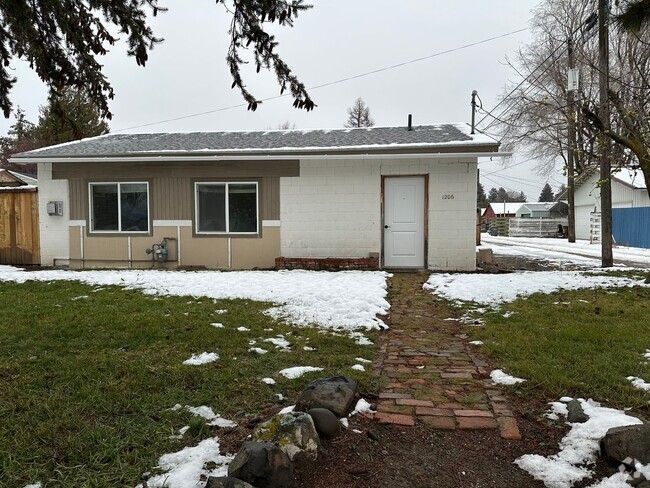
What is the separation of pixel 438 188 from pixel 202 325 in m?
6.43

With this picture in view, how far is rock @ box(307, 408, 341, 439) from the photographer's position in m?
2.47

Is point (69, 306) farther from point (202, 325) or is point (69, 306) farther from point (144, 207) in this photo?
point (144, 207)

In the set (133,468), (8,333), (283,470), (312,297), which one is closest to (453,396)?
(283,470)

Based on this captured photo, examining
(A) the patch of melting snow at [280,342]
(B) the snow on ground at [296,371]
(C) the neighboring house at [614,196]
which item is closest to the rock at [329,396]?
(B) the snow on ground at [296,371]

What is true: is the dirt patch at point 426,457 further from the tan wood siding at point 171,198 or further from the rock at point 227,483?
the tan wood siding at point 171,198

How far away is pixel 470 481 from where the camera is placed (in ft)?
7.03

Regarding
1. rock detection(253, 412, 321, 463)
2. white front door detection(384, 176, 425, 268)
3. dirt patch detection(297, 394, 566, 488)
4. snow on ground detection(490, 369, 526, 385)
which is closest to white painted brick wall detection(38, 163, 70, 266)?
white front door detection(384, 176, 425, 268)

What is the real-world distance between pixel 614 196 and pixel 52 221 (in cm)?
2615

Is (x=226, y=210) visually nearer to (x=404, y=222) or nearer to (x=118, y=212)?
(x=118, y=212)

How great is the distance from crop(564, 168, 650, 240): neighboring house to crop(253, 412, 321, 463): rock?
1871 centimetres

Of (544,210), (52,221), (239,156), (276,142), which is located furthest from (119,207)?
(544,210)

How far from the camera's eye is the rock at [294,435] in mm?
2217

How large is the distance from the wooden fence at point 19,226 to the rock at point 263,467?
432 inches

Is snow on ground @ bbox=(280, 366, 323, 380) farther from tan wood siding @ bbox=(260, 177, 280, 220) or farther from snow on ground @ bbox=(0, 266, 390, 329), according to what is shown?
tan wood siding @ bbox=(260, 177, 280, 220)
